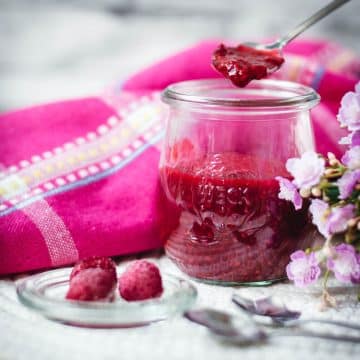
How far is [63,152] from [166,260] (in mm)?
293

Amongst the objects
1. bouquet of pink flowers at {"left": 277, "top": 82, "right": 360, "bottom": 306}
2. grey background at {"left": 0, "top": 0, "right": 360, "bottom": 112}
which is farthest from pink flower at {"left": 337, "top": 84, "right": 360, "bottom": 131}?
grey background at {"left": 0, "top": 0, "right": 360, "bottom": 112}

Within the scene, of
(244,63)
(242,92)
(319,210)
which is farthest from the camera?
(242,92)

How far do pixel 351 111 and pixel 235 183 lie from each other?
20 cm

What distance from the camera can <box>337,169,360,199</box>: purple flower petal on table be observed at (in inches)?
35.8

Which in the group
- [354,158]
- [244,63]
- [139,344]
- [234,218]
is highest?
[244,63]

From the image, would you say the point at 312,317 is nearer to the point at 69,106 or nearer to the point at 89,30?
the point at 69,106

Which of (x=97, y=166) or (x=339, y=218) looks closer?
(x=339, y=218)

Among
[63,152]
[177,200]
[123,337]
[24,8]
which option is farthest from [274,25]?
[123,337]

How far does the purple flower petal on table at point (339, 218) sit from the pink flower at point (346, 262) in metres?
0.03

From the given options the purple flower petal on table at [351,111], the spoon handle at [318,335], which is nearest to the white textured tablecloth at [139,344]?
the spoon handle at [318,335]

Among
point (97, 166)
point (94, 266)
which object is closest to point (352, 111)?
point (94, 266)

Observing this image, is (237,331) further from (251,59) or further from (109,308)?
(251,59)

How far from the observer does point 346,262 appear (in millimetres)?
941

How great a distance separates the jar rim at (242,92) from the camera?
1040 millimetres
